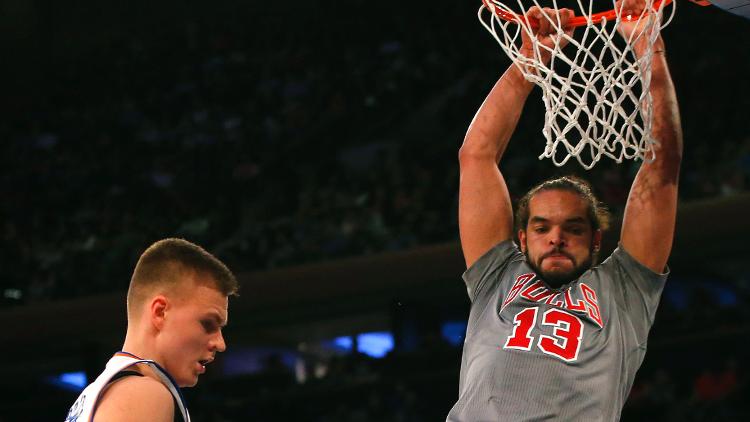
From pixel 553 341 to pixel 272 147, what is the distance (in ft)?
28.0

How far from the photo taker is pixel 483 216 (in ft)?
10.6

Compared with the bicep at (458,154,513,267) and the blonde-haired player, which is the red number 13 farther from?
the blonde-haired player

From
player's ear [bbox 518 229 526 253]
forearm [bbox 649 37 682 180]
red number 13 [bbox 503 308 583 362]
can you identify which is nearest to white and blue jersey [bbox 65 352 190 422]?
red number 13 [bbox 503 308 583 362]

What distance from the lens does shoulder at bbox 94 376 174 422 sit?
2.02 m

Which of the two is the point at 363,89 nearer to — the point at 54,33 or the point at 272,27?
the point at 272,27

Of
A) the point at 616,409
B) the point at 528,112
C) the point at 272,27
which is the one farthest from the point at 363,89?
the point at 616,409

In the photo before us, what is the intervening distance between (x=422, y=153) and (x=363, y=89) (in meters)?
2.18

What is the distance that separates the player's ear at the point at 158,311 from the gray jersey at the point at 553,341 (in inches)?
38.3

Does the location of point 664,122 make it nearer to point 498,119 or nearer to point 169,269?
point 498,119

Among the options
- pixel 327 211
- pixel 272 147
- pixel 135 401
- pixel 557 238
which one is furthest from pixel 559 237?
pixel 272 147

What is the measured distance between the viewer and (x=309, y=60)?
13.2 m

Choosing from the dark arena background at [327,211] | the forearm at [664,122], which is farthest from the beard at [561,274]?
the dark arena background at [327,211]

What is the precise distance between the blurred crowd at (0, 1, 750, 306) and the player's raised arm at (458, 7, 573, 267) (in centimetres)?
464

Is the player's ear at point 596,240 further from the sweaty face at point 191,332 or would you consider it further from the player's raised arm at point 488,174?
the sweaty face at point 191,332
